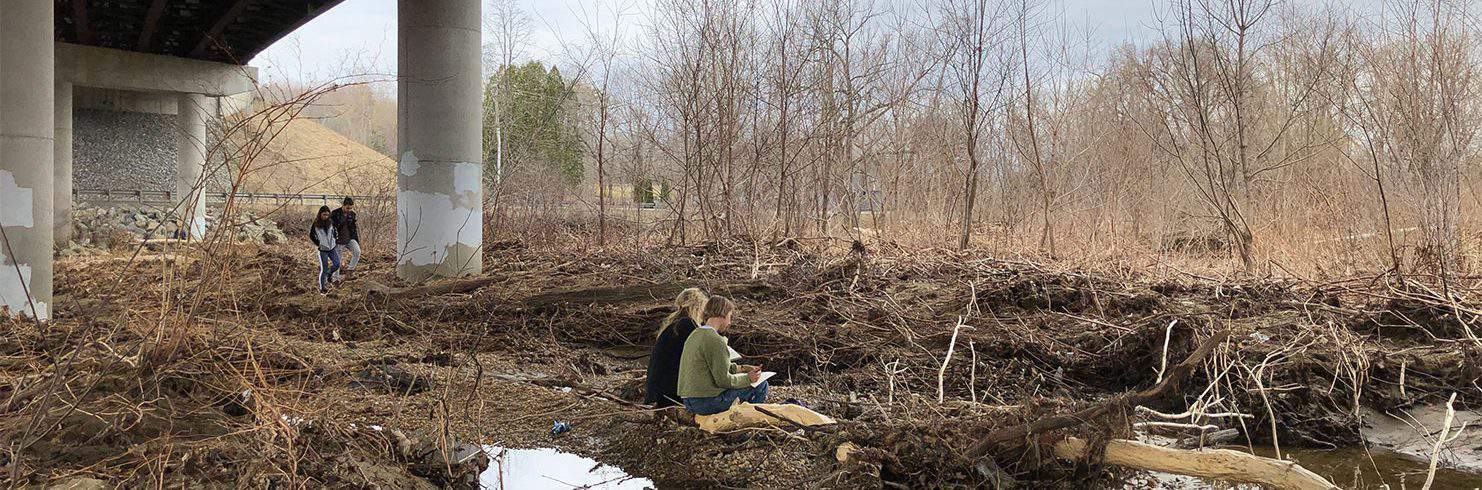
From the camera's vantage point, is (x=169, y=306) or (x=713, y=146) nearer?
(x=169, y=306)

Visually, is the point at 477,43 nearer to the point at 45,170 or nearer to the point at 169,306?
the point at 45,170

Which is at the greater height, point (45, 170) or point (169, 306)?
point (45, 170)

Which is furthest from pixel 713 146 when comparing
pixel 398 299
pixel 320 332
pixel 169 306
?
pixel 169 306

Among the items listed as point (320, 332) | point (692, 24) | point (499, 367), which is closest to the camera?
point (499, 367)

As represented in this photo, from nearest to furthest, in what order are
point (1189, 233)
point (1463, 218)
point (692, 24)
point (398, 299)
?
point (398, 299) < point (1463, 218) < point (692, 24) < point (1189, 233)

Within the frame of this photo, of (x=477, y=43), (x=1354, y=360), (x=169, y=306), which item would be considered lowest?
(x=1354, y=360)

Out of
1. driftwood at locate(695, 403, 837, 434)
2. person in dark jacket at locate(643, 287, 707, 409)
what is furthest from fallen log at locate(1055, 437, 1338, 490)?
person in dark jacket at locate(643, 287, 707, 409)

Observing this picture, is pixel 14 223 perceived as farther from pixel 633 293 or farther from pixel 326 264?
pixel 633 293

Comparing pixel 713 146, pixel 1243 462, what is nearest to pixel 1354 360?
pixel 1243 462

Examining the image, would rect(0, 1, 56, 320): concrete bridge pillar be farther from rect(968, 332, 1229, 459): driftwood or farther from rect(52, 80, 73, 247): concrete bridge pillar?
rect(52, 80, 73, 247): concrete bridge pillar

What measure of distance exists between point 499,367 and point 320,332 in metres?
2.35

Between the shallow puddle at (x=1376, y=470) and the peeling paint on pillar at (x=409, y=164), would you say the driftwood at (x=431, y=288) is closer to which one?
the peeling paint on pillar at (x=409, y=164)

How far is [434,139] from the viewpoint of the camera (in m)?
14.3

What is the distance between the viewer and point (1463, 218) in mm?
14500
